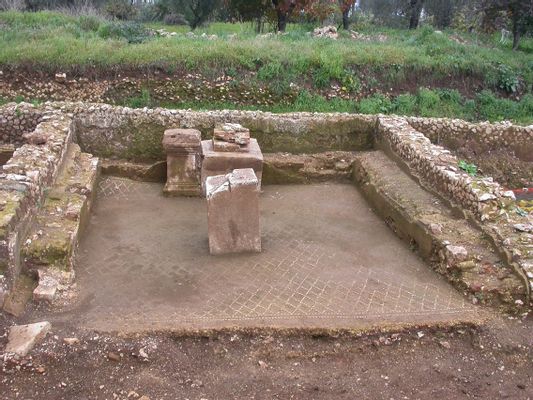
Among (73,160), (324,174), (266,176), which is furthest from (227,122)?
(73,160)

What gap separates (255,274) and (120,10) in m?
18.1

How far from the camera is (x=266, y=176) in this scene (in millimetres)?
8008

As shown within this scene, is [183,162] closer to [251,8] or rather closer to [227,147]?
[227,147]

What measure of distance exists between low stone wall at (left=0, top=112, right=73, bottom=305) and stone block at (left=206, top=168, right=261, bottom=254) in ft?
5.63

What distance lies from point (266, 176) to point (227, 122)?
40.4 inches

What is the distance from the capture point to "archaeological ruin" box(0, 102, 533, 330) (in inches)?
189

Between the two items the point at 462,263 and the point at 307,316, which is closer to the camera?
the point at 307,316

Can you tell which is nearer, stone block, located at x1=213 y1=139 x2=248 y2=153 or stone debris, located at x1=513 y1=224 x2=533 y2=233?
stone debris, located at x1=513 y1=224 x2=533 y2=233

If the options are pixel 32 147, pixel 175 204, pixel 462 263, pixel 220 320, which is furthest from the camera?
pixel 175 204

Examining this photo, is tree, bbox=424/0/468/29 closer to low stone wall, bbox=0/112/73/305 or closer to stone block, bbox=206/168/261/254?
low stone wall, bbox=0/112/73/305

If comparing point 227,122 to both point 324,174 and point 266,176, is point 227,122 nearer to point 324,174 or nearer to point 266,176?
point 266,176

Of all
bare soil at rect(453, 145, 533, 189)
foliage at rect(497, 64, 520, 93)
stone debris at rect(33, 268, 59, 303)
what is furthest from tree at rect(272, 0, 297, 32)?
stone debris at rect(33, 268, 59, 303)

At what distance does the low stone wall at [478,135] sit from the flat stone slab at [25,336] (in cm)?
665

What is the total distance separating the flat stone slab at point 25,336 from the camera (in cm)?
402
